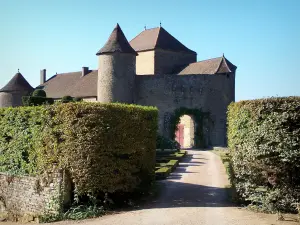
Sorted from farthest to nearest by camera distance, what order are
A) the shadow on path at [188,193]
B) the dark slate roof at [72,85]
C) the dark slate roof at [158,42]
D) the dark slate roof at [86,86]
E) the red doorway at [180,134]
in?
1. the dark slate roof at [158,42]
2. the dark slate roof at [72,85]
3. the dark slate roof at [86,86]
4. the red doorway at [180,134]
5. the shadow on path at [188,193]

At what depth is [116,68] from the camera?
3744cm

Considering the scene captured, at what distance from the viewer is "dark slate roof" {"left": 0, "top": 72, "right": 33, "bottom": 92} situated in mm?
43562

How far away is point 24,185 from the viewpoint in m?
13.6

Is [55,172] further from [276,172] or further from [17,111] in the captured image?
[276,172]

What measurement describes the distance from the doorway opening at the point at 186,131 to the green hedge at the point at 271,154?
87.3 ft

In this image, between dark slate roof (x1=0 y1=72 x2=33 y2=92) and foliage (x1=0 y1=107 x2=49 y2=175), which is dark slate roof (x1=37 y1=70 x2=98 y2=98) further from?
foliage (x1=0 y1=107 x2=49 y2=175)

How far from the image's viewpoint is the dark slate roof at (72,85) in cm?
4381

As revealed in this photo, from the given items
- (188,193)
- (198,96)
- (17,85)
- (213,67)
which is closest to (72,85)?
(17,85)

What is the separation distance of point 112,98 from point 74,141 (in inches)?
1031

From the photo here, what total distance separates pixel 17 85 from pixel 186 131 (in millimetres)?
20231

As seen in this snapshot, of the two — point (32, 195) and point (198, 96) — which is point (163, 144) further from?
point (32, 195)

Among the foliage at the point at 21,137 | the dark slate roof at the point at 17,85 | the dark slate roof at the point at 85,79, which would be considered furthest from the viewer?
the dark slate roof at the point at 17,85

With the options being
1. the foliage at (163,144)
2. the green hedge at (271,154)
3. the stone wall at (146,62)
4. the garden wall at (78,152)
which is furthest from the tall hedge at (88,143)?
the stone wall at (146,62)

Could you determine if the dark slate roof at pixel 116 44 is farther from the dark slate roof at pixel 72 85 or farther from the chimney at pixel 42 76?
the chimney at pixel 42 76
